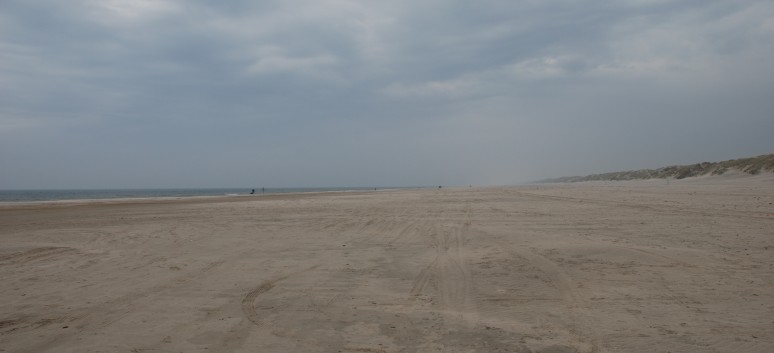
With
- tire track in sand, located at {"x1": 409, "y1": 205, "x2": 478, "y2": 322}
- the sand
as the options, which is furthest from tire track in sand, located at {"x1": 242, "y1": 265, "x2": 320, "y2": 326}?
tire track in sand, located at {"x1": 409, "y1": 205, "x2": 478, "y2": 322}

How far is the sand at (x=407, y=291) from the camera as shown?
3.90m

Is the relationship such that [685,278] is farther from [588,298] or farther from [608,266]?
[588,298]

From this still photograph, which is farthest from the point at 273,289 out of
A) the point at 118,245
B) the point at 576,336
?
the point at 118,245

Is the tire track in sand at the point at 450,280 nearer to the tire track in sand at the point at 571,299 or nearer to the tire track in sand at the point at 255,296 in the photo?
the tire track in sand at the point at 571,299

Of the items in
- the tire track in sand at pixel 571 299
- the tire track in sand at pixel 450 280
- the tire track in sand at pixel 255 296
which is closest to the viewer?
the tire track in sand at pixel 571 299

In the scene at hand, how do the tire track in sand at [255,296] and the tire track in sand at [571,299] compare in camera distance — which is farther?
the tire track in sand at [255,296]

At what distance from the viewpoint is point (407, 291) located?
218 inches

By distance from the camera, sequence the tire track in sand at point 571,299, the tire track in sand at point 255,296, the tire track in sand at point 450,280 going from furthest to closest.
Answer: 1. the tire track in sand at point 450,280
2. the tire track in sand at point 255,296
3. the tire track in sand at point 571,299

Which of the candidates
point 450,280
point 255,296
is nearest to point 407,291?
point 450,280

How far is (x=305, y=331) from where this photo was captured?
13.6 ft

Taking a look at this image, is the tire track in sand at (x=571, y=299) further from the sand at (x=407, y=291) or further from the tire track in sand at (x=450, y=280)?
the tire track in sand at (x=450, y=280)

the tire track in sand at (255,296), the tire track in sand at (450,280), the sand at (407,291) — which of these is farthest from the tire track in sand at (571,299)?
the tire track in sand at (255,296)

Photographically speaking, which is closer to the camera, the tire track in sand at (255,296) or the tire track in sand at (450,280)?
the tire track in sand at (255,296)

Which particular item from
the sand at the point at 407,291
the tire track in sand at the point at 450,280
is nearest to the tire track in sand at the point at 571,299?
the sand at the point at 407,291
